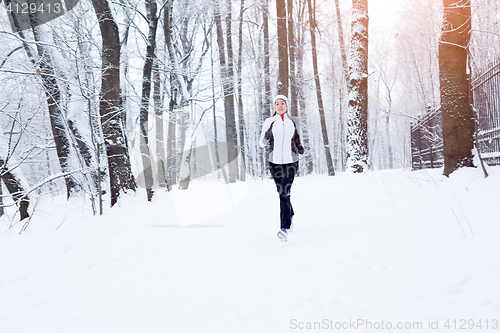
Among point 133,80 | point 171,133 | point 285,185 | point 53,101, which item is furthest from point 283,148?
point 133,80

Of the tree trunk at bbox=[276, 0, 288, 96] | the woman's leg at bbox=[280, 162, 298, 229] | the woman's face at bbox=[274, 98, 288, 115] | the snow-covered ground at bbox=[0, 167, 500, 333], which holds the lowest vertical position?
the snow-covered ground at bbox=[0, 167, 500, 333]

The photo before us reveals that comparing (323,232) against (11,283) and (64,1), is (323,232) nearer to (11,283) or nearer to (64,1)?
(11,283)

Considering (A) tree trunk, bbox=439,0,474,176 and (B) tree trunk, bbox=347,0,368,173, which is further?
(B) tree trunk, bbox=347,0,368,173

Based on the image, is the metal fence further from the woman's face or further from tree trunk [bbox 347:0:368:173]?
the woman's face

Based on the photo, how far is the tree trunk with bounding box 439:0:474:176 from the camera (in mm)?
4648

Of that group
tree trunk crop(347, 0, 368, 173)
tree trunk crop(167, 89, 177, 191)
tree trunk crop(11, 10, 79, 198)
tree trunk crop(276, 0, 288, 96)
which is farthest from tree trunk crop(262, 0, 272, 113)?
tree trunk crop(11, 10, 79, 198)

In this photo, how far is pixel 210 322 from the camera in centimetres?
209

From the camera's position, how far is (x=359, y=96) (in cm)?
733

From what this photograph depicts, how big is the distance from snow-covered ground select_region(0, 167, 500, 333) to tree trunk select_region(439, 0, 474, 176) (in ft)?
1.27

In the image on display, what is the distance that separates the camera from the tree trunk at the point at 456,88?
15.3 ft

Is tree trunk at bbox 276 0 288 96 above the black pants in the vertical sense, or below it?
above

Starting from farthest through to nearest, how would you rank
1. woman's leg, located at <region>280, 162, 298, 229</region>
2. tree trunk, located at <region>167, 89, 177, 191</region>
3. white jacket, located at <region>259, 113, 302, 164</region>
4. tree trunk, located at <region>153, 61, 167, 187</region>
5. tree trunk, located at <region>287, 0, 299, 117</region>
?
1. tree trunk, located at <region>287, 0, 299, 117</region>
2. tree trunk, located at <region>167, 89, 177, 191</region>
3. tree trunk, located at <region>153, 61, 167, 187</region>
4. white jacket, located at <region>259, 113, 302, 164</region>
5. woman's leg, located at <region>280, 162, 298, 229</region>

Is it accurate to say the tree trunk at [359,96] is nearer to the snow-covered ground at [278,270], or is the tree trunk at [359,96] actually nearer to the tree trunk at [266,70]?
the snow-covered ground at [278,270]

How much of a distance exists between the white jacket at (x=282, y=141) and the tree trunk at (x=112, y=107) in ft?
13.1
